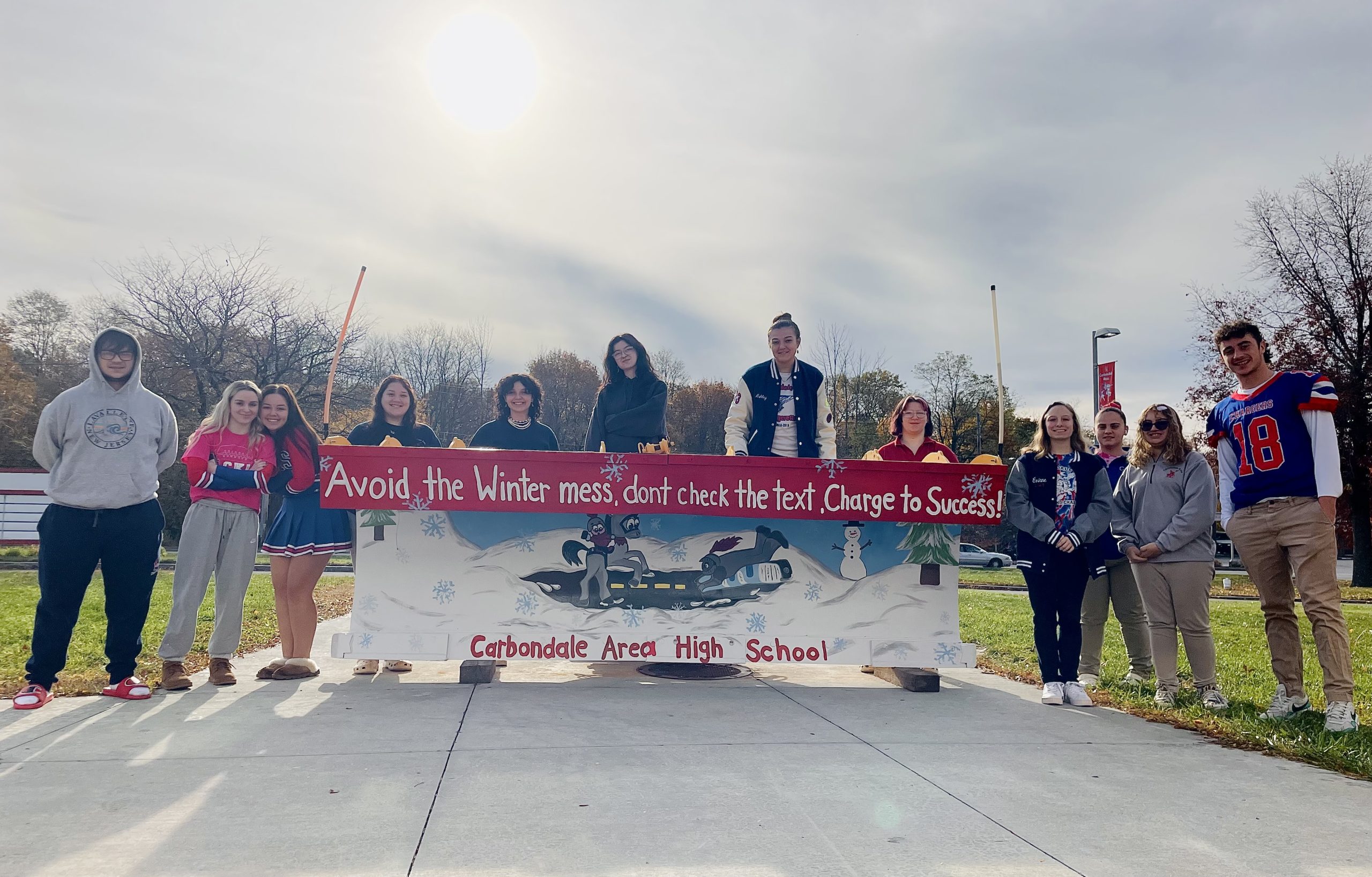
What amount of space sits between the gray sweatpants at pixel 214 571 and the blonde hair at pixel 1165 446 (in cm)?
544

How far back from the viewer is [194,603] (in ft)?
15.3

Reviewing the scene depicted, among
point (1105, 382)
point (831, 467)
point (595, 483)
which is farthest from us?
point (1105, 382)

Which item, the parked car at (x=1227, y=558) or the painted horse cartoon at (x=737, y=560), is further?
the parked car at (x=1227, y=558)

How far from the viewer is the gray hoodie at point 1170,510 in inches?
188

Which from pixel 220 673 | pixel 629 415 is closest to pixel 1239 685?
pixel 629 415

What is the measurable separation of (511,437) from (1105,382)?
49.2 feet

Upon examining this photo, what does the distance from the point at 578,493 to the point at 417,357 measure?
34.7m

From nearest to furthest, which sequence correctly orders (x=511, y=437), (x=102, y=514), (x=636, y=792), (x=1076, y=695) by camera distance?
(x=636, y=792) < (x=102, y=514) < (x=1076, y=695) < (x=511, y=437)

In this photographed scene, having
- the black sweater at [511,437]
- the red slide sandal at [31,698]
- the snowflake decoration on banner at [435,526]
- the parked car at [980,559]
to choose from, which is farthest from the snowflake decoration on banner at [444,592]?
the parked car at [980,559]

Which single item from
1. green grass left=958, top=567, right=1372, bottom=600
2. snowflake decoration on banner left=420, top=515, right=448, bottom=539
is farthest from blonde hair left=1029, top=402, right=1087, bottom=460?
green grass left=958, top=567, right=1372, bottom=600

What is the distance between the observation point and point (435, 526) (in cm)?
482

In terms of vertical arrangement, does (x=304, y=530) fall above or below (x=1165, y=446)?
below

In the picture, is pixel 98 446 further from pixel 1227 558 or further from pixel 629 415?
pixel 1227 558

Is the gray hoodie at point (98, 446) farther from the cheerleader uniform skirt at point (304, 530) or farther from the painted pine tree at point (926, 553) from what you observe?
the painted pine tree at point (926, 553)
